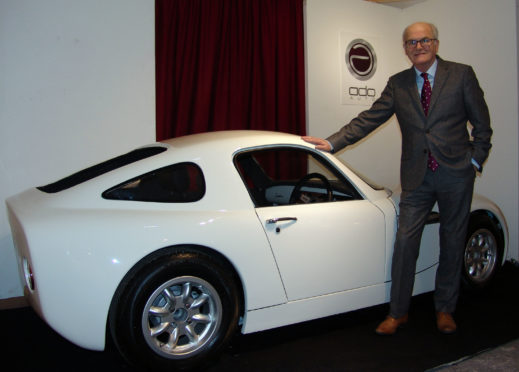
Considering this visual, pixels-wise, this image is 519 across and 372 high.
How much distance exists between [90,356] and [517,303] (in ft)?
9.38

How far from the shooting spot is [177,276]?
83.4 inches

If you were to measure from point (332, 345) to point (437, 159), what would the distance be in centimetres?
126

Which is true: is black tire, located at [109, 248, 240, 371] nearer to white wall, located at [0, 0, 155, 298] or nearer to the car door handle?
the car door handle

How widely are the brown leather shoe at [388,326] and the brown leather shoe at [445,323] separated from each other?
0.77ft

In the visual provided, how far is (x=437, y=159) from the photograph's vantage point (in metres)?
2.64

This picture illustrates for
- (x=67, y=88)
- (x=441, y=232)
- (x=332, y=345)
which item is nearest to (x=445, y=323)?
(x=441, y=232)

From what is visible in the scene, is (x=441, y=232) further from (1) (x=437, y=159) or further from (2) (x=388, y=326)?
(2) (x=388, y=326)

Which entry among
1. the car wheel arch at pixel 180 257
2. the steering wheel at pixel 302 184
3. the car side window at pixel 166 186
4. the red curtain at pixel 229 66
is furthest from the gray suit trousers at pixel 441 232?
the red curtain at pixel 229 66

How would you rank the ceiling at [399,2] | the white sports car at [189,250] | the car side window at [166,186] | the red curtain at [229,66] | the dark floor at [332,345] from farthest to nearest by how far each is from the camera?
the ceiling at [399,2] < the red curtain at [229,66] < the dark floor at [332,345] < the car side window at [166,186] < the white sports car at [189,250]

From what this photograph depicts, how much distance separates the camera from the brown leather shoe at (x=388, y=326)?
104 inches

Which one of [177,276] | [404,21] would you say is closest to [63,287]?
[177,276]

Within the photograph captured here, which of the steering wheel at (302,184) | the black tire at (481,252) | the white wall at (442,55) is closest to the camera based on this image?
the steering wheel at (302,184)

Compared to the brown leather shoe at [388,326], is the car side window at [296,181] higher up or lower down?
higher up

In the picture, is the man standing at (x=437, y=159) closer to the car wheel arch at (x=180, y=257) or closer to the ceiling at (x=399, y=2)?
the car wheel arch at (x=180, y=257)
